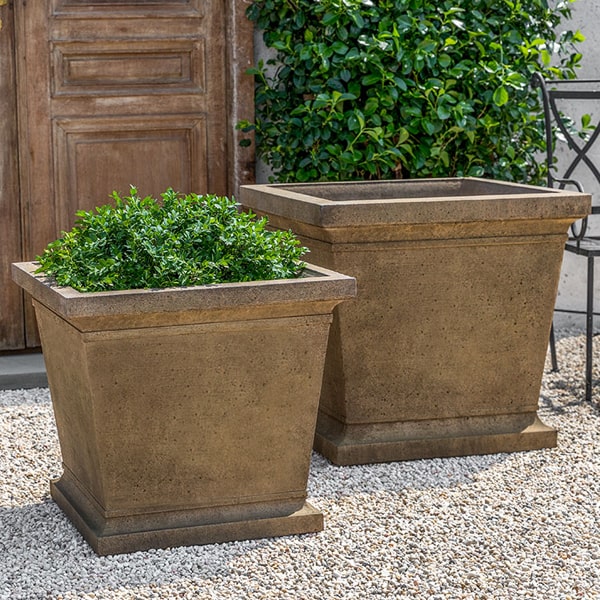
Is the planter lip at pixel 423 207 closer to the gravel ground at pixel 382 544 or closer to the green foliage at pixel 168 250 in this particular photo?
the green foliage at pixel 168 250

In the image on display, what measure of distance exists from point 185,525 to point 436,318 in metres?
1.14

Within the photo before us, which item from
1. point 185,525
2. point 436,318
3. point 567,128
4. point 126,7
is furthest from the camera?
point 567,128

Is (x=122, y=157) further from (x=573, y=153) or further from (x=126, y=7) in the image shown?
(x=573, y=153)

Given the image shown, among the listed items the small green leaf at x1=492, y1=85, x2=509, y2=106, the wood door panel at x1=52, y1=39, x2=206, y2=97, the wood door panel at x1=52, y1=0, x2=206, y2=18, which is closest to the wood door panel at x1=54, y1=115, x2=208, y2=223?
the wood door panel at x1=52, y1=39, x2=206, y2=97

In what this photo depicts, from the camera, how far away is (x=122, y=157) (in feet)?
17.0

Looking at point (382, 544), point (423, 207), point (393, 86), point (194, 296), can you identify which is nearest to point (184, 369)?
point (194, 296)

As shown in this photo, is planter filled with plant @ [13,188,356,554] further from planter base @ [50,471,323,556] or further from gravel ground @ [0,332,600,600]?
gravel ground @ [0,332,600,600]

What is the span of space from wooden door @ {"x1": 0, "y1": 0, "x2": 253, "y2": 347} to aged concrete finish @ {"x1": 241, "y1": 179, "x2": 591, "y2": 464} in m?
1.34

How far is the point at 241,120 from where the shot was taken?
5.23 metres

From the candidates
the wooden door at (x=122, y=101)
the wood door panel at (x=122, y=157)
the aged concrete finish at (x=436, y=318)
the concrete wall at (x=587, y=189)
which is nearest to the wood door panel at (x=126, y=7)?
the wooden door at (x=122, y=101)

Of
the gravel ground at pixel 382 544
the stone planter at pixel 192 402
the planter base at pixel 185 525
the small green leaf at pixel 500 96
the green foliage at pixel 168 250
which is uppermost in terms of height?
the small green leaf at pixel 500 96

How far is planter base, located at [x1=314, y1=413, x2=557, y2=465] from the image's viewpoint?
388 cm

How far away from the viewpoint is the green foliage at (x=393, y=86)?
4.97 m

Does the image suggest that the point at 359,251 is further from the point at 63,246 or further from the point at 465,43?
the point at 465,43
